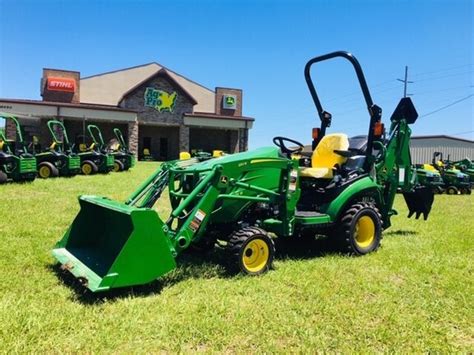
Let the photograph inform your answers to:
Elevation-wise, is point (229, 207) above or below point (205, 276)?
above

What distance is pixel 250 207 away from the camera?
4934 millimetres

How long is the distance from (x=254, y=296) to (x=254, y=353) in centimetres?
97

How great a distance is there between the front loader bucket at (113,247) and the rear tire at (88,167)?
38.5ft

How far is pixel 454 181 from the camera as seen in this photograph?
17.0 m

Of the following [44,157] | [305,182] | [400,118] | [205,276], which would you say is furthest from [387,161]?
[44,157]

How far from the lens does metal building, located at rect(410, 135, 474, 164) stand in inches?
1174

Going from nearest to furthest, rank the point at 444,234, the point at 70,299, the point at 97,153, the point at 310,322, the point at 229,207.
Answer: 1. the point at 310,322
2. the point at 70,299
3. the point at 229,207
4. the point at 444,234
5. the point at 97,153

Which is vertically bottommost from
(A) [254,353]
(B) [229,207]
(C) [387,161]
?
(A) [254,353]

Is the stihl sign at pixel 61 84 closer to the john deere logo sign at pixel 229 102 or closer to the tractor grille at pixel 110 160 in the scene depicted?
the john deere logo sign at pixel 229 102

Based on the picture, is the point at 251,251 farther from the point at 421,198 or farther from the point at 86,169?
the point at 86,169

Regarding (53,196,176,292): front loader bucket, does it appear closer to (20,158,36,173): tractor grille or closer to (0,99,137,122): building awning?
(20,158,36,173): tractor grille

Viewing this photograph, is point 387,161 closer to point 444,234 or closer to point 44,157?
point 444,234

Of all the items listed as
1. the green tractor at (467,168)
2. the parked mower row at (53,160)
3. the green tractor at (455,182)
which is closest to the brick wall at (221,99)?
the parked mower row at (53,160)

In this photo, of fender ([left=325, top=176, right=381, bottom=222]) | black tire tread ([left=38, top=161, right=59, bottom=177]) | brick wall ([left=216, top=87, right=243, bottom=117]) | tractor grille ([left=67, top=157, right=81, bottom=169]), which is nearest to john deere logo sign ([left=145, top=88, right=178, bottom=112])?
brick wall ([left=216, top=87, right=243, bottom=117])
